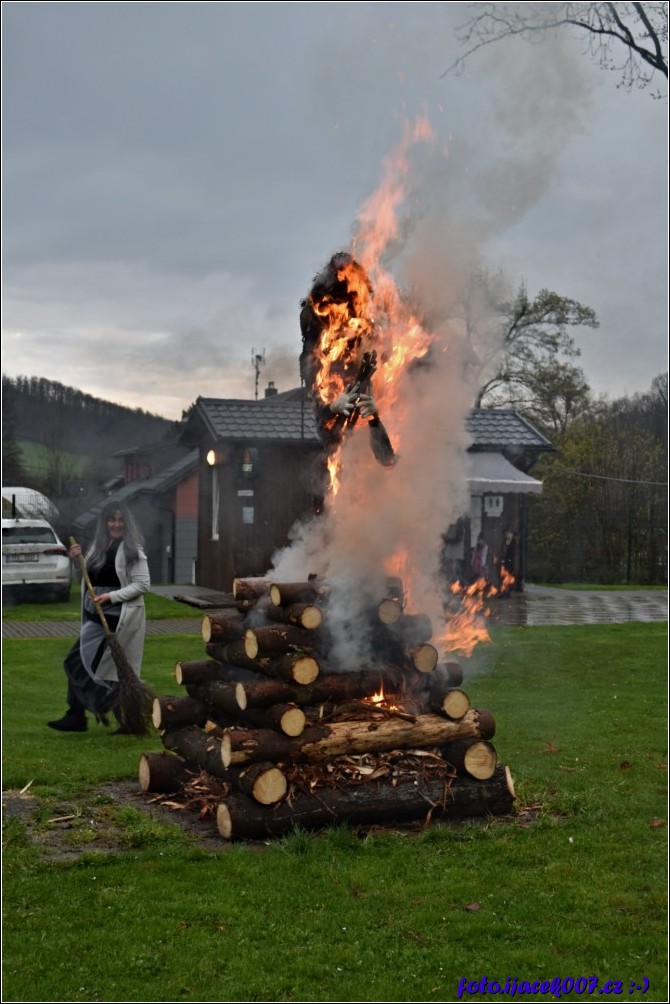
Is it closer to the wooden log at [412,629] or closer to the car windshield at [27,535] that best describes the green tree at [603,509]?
the car windshield at [27,535]

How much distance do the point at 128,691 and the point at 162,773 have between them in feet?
6.09

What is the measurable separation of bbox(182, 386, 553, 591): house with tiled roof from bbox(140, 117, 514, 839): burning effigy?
13.5 meters

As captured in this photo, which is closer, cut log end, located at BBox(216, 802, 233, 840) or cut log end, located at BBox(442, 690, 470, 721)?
cut log end, located at BBox(216, 802, 233, 840)

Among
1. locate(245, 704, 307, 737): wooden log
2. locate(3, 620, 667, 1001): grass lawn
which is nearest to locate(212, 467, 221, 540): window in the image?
locate(3, 620, 667, 1001): grass lawn

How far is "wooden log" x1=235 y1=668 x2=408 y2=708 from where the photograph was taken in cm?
661

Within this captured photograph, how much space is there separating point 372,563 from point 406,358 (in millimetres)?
1726

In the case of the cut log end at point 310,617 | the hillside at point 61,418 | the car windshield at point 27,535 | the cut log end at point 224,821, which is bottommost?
the cut log end at point 224,821

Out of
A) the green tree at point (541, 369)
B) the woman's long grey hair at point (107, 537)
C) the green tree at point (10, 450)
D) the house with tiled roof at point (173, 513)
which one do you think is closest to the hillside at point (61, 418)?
the green tree at point (10, 450)

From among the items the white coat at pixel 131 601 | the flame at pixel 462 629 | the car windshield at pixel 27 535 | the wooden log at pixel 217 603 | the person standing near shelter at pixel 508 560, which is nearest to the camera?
the wooden log at pixel 217 603

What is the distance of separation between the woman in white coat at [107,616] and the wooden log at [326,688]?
256 cm

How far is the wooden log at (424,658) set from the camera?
7.19 m

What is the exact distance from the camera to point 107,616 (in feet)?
30.9

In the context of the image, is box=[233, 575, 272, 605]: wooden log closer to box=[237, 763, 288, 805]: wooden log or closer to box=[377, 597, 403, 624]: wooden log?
box=[377, 597, 403, 624]: wooden log

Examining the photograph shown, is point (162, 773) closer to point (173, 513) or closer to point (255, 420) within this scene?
point (255, 420)
